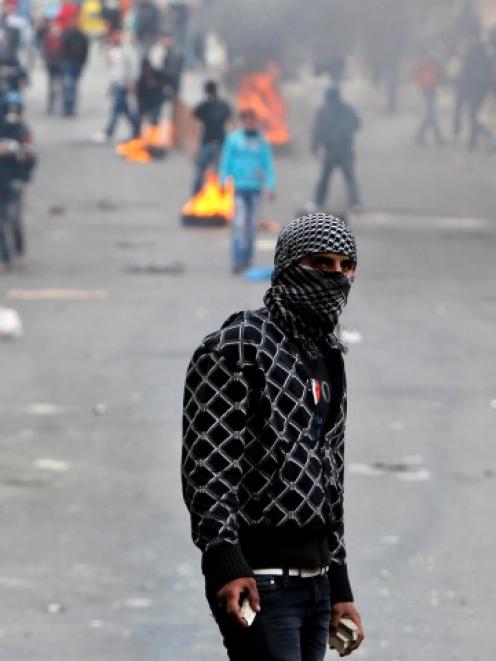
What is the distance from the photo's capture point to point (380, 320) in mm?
15164

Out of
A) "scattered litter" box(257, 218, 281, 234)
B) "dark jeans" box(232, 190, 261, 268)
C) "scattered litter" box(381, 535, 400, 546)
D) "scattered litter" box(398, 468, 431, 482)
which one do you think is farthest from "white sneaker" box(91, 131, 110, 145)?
"scattered litter" box(381, 535, 400, 546)

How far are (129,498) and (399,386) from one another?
352 centimetres

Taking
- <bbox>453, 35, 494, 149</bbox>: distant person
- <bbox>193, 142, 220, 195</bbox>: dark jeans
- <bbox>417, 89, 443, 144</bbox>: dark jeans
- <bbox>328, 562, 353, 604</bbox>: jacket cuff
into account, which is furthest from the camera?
<bbox>417, 89, 443, 144</bbox>: dark jeans

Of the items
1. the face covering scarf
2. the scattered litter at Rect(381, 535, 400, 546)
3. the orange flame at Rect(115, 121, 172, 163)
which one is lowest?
the orange flame at Rect(115, 121, 172, 163)

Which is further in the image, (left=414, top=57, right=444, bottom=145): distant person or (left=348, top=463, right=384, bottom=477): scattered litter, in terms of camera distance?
(left=414, top=57, right=444, bottom=145): distant person

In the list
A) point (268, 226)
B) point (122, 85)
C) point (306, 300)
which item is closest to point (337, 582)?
point (306, 300)

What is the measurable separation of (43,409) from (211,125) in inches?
487

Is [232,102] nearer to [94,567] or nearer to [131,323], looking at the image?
[131,323]

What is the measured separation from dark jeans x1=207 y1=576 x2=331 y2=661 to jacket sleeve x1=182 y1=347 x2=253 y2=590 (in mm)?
89

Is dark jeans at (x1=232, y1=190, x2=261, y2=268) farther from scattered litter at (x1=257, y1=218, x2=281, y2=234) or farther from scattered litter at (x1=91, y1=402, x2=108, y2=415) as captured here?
scattered litter at (x1=91, y1=402, x2=108, y2=415)

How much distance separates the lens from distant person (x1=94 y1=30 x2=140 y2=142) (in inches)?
1161

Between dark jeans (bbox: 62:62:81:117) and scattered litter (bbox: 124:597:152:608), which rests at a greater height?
scattered litter (bbox: 124:597:152:608)

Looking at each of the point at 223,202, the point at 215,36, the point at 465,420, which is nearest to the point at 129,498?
the point at 465,420

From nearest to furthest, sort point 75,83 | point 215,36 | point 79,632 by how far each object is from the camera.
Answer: point 79,632 < point 75,83 < point 215,36
